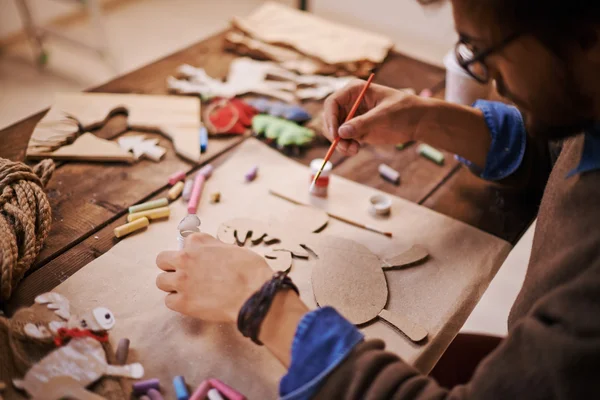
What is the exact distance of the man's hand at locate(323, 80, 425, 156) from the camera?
118 cm

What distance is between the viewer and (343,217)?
120cm

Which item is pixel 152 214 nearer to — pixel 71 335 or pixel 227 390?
pixel 71 335

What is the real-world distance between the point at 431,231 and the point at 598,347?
0.54 metres

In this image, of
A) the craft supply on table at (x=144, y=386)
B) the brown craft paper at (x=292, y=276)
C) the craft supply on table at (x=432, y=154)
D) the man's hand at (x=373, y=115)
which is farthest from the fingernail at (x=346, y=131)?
the craft supply on table at (x=144, y=386)

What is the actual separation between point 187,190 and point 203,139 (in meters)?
0.20

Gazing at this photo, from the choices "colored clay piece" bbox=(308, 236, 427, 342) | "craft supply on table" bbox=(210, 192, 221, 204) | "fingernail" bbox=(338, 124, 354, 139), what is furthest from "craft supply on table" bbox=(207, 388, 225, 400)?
"fingernail" bbox=(338, 124, 354, 139)

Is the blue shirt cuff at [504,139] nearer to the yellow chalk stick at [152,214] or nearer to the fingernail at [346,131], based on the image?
the fingernail at [346,131]

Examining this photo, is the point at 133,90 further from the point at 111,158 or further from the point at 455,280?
the point at 455,280

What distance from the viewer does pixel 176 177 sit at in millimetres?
1243

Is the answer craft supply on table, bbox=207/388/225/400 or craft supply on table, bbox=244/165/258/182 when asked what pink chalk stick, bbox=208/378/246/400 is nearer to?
craft supply on table, bbox=207/388/225/400

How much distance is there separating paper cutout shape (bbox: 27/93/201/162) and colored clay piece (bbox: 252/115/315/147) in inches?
6.2

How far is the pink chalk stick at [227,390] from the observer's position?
0.83 metres

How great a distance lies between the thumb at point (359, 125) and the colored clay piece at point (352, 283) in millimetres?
225

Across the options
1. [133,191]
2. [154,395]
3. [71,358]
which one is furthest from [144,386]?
[133,191]
